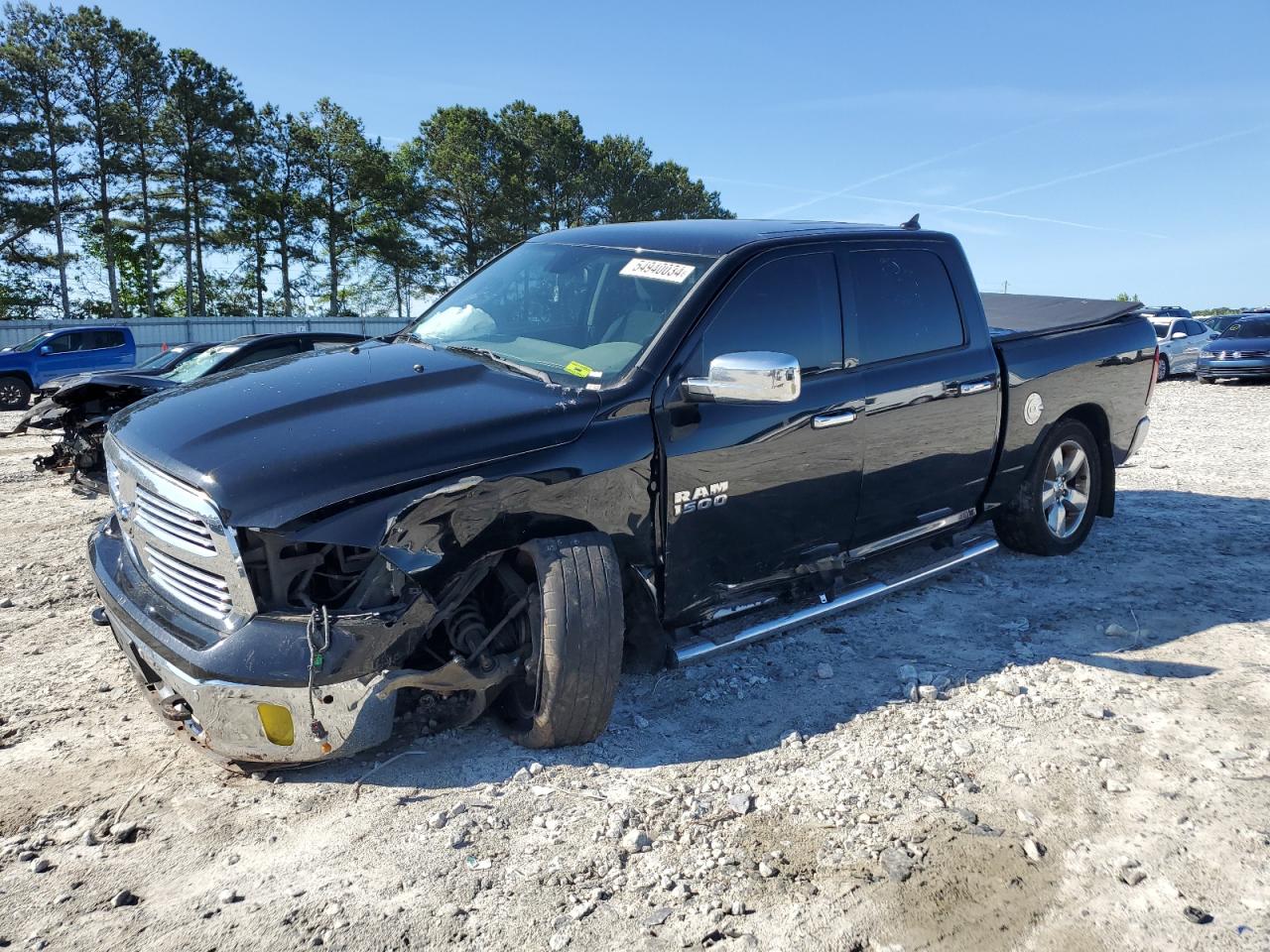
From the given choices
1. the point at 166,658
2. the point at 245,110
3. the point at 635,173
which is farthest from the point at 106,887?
the point at 635,173

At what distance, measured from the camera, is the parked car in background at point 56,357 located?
57.7 feet

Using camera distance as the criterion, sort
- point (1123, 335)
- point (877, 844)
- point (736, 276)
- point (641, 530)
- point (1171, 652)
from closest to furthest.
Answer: point (877, 844) → point (641, 530) → point (736, 276) → point (1171, 652) → point (1123, 335)

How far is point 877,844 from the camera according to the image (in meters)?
2.82

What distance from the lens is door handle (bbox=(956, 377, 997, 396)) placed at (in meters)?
4.63

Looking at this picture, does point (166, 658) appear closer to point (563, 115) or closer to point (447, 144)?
point (447, 144)

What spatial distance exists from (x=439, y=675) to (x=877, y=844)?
4.87 ft

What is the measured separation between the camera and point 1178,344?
21.5 meters

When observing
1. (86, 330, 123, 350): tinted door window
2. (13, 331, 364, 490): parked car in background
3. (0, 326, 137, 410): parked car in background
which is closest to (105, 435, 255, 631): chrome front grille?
(13, 331, 364, 490): parked car in background

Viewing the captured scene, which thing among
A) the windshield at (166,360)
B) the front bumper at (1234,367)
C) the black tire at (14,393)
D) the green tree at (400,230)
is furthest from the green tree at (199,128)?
the front bumper at (1234,367)

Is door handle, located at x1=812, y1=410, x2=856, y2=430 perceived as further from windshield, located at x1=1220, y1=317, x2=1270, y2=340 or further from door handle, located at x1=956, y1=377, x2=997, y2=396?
windshield, located at x1=1220, y1=317, x2=1270, y2=340

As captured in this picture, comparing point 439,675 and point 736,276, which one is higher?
point 736,276

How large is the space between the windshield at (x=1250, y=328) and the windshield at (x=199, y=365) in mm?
21254

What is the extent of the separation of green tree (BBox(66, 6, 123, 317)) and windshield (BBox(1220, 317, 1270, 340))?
40.5 metres

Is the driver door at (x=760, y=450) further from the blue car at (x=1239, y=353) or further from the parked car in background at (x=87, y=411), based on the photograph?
the blue car at (x=1239, y=353)
